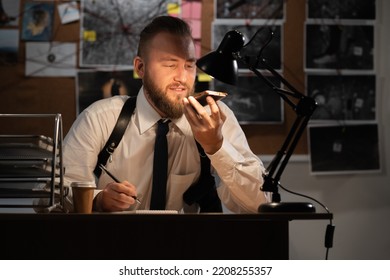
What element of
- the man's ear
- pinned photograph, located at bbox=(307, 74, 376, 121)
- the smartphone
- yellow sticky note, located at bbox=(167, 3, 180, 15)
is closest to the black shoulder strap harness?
the man's ear

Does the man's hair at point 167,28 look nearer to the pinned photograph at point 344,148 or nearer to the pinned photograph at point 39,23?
the pinned photograph at point 39,23

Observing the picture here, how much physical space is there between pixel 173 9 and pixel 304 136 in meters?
0.72

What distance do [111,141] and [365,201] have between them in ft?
3.87

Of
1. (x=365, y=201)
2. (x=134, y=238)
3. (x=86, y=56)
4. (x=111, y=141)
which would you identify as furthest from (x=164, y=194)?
(x=365, y=201)

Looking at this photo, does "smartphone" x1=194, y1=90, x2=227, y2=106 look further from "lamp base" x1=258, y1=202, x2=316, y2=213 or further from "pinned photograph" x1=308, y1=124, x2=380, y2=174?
"pinned photograph" x1=308, y1=124, x2=380, y2=174

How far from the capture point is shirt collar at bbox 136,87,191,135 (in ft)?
7.28

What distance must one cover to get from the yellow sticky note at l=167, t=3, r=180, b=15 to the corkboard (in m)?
0.10

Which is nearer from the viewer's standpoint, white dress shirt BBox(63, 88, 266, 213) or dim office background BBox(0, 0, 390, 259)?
white dress shirt BBox(63, 88, 266, 213)

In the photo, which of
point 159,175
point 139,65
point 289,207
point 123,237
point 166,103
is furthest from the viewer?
point 139,65

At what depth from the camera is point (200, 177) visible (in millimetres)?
2238

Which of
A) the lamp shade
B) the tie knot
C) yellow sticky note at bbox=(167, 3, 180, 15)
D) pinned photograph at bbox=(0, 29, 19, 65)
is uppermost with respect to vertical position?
yellow sticky note at bbox=(167, 3, 180, 15)

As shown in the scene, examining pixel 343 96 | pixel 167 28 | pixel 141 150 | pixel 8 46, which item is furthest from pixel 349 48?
pixel 8 46

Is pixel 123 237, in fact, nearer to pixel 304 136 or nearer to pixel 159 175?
pixel 159 175
